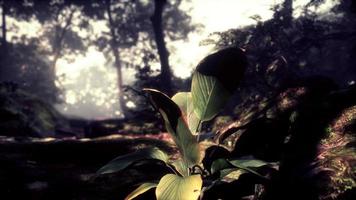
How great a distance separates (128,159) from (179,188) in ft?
1.73

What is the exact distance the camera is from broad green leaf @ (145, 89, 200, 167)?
218cm

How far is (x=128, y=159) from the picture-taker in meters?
2.27

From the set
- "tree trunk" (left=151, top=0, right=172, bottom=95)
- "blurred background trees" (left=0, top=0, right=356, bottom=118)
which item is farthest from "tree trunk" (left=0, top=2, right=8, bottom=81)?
"tree trunk" (left=151, top=0, right=172, bottom=95)

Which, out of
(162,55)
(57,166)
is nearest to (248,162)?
(57,166)

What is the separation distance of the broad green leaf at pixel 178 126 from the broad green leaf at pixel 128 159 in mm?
190

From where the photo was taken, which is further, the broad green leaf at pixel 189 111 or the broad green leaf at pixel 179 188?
the broad green leaf at pixel 189 111

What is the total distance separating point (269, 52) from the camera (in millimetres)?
8172

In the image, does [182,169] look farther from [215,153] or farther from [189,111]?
[189,111]

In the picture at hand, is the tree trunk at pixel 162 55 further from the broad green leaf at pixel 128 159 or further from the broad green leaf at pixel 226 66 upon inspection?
the broad green leaf at pixel 226 66

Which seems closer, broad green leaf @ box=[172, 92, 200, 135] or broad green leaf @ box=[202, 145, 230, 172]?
broad green leaf @ box=[202, 145, 230, 172]

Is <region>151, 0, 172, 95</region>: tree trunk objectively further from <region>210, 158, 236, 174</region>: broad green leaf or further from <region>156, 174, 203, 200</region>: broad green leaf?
<region>156, 174, 203, 200</region>: broad green leaf

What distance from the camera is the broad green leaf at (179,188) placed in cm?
184

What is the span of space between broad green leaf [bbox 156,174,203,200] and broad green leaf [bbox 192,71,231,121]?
0.55 m

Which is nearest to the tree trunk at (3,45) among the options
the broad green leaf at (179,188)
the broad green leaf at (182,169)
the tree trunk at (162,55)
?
the tree trunk at (162,55)
